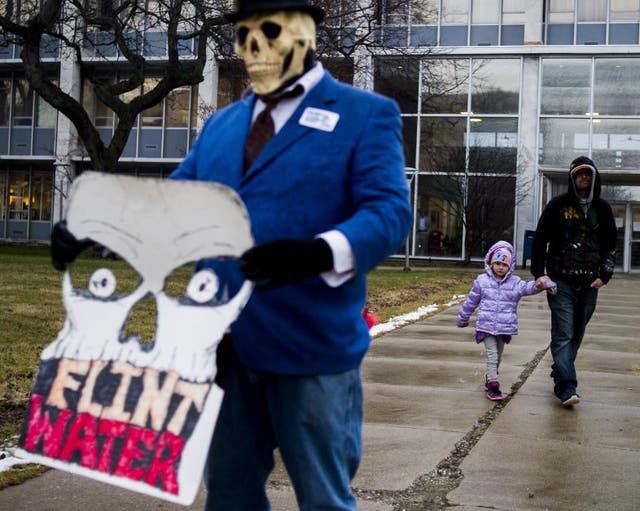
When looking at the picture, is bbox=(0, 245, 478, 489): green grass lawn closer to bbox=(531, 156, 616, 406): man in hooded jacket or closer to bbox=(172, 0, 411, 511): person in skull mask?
bbox=(172, 0, 411, 511): person in skull mask

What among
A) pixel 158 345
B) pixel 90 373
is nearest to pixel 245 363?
pixel 158 345

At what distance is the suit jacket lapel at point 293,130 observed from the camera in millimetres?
2486

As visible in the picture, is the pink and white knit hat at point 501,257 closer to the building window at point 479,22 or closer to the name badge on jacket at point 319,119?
the name badge on jacket at point 319,119

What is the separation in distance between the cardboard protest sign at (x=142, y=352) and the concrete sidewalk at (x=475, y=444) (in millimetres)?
2046

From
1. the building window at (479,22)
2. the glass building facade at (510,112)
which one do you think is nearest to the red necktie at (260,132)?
the glass building facade at (510,112)

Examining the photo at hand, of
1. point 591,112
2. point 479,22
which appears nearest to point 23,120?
point 479,22

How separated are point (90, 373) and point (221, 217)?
546 millimetres

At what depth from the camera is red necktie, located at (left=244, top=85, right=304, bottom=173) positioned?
2.58 metres

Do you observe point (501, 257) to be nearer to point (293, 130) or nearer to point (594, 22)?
point (293, 130)

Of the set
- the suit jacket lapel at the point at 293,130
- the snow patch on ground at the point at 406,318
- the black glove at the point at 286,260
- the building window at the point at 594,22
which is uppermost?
the building window at the point at 594,22

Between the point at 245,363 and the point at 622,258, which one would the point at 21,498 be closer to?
the point at 245,363

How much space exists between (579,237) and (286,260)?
5228 millimetres

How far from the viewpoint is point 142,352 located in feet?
7.98

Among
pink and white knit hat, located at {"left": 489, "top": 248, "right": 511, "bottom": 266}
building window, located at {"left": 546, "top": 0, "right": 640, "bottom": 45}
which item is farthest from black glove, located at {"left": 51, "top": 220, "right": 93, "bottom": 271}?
building window, located at {"left": 546, "top": 0, "right": 640, "bottom": 45}
